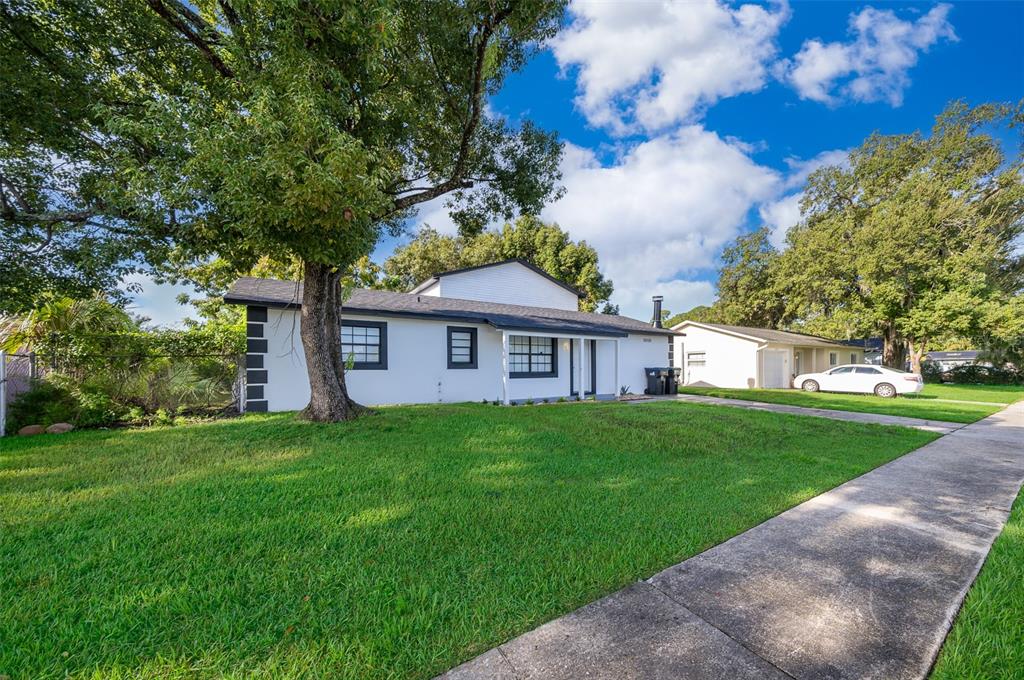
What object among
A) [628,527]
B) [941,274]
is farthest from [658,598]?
[941,274]

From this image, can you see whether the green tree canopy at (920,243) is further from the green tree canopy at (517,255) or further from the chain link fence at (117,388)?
the chain link fence at (117,388)

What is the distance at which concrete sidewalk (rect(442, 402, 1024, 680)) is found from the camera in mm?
1916

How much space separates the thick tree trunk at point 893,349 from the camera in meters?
24.2

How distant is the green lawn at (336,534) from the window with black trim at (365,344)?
383 centimetres

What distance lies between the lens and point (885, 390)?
55.8 feet

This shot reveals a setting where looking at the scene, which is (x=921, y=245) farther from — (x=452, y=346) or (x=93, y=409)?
(x=93, y=409)

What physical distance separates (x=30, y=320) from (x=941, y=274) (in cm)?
3396

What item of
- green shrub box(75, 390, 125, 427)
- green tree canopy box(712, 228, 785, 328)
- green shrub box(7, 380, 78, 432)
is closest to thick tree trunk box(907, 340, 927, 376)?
green tree canopy box(712, 228, 785, 328)

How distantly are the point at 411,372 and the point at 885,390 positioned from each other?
62.6 ft

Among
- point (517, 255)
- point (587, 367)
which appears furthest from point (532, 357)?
point (517, 255)

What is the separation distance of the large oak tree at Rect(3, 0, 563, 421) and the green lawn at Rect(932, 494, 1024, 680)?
6.01 m

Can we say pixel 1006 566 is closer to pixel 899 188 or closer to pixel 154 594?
pixel 154 594

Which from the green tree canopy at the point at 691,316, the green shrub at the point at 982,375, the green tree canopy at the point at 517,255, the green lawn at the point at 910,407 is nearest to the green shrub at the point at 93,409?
the green lawn at the point at 910,407

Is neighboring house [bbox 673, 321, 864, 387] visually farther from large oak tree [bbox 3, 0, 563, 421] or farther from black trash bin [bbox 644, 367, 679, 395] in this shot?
large oak tree [bbox 3, 0, 563, 421]
